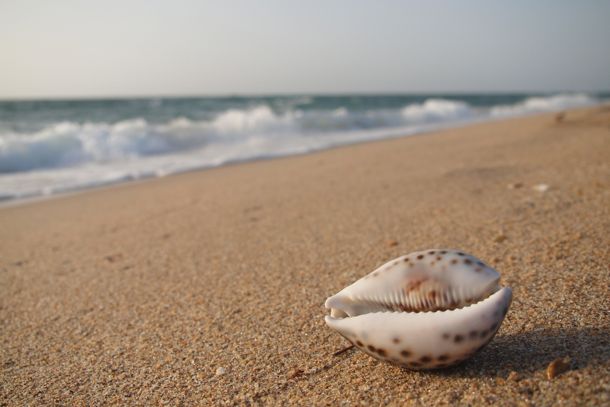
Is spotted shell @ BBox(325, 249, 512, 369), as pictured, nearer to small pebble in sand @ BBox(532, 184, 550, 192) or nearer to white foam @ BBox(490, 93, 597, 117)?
small pebble in sand @ BBox(532, 184, 550, 192)

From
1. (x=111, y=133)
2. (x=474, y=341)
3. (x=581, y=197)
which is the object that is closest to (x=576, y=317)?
(x=474, y=341)

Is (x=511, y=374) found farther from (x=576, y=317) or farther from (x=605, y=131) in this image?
(x=605, y=131)

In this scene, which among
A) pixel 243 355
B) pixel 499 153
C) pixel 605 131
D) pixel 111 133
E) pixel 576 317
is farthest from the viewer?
pixel 111 133

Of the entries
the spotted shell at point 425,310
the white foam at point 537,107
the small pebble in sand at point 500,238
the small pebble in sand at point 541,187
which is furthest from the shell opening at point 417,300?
the white foam at point 537,107

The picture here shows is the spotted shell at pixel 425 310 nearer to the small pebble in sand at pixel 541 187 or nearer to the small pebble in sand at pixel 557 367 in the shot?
the small pebble in sand at pixel 557 367

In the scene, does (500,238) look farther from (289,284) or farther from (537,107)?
(537,107)

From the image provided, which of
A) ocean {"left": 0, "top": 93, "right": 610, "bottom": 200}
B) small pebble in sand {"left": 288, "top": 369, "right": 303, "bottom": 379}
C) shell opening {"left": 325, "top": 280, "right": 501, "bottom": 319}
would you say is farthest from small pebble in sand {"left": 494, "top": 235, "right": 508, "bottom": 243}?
ocean {"left": 0, "top": 93, "right": 610, "bottom": 200}
